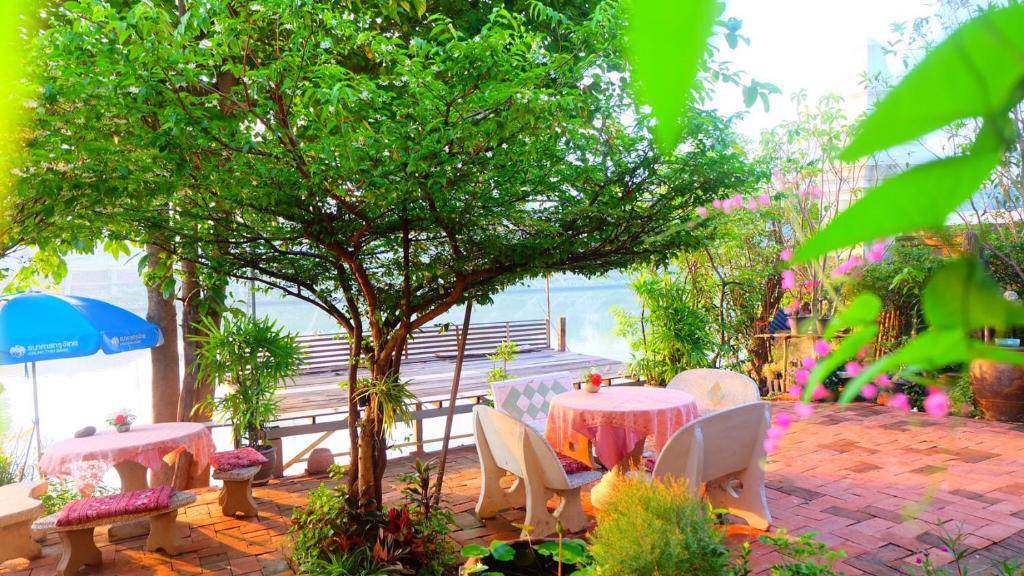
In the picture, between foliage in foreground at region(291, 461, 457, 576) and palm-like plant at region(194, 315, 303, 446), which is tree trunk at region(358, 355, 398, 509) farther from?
palm-like plant at region(194, 315, 303, 446)

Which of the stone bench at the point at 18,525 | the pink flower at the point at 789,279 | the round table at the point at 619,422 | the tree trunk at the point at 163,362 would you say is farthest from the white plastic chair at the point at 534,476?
the tree trunk at the point at 163,362

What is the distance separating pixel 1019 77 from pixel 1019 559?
4.86 m

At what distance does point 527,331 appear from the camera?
1229 centimetres

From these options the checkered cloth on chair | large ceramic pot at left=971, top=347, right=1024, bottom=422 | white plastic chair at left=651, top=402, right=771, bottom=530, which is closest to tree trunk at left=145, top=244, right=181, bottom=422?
the checkered cloth on chair

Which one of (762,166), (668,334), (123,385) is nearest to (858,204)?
(762,166)

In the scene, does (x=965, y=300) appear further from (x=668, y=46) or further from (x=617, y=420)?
(x=617, y=420)

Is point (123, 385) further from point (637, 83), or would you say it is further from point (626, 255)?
point (637, 83)

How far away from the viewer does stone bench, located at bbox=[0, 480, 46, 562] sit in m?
4.39

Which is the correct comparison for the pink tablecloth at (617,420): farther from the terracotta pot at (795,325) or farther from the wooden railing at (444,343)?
the wooden railing at (444,343)

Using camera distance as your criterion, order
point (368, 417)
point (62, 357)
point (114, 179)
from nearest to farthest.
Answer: point (114, 179)
point (368, 417)
point (62, 357)

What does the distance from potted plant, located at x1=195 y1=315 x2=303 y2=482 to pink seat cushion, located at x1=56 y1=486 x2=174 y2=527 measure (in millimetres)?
1373

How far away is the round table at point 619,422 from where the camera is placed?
4.82m

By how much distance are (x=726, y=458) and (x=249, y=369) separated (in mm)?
3971

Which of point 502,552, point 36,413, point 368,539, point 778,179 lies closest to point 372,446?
point 368,539
